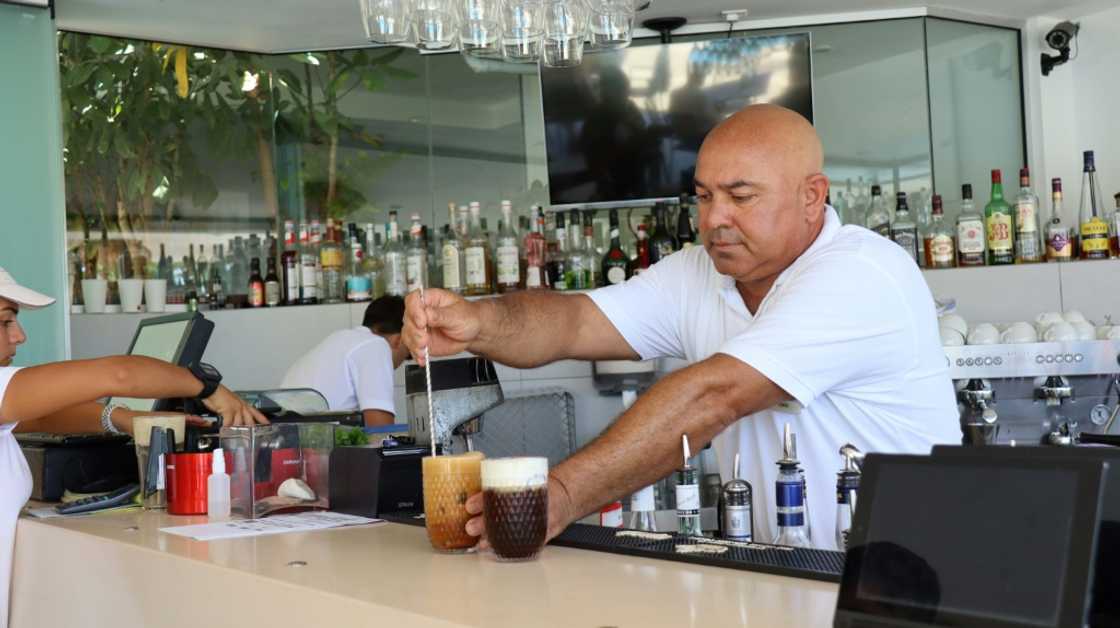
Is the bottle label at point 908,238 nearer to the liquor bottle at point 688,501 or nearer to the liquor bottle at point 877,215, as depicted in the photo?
the liquor bottle at point 877,215

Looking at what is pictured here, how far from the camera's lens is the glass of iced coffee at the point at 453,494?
144 cm

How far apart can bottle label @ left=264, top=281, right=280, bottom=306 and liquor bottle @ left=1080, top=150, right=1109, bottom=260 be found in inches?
112

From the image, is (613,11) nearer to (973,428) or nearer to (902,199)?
(973,428)

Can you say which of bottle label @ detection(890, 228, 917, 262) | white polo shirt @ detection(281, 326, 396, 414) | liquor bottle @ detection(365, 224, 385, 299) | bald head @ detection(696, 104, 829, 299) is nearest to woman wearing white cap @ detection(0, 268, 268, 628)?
bald head @ detection(696, 104, 829, 299)

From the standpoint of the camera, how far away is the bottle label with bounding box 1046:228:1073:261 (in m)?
4.17

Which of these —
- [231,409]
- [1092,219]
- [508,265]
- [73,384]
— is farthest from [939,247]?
[73,384]

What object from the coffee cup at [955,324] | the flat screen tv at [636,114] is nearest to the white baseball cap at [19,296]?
the flat screen tv at [636,114]

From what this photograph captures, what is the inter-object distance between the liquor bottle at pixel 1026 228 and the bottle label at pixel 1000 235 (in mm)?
48

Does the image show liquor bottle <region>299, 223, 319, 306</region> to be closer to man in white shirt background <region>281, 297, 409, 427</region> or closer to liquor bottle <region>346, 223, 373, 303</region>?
liquor bottle <region>346, 223, 373, 303</region>

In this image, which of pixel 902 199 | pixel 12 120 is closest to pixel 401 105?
pixel 12 120

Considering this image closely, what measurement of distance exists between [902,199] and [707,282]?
8.19ft

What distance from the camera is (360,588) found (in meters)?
1.23

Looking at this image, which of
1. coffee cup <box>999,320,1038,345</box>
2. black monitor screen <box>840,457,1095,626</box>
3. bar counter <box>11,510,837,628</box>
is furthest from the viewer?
coffee cup <box>999,320,1038,345</box>

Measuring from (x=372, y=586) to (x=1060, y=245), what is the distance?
3.50m
